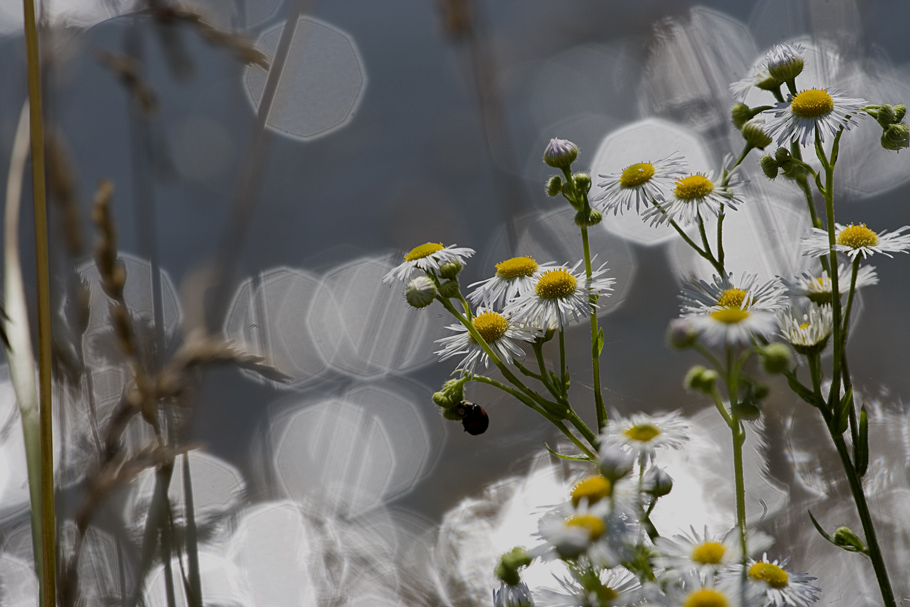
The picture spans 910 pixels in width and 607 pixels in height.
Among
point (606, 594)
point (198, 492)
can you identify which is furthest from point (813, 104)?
point (198, 492)

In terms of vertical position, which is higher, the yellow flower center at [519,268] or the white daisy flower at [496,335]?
the yellow flower center at [519,268]

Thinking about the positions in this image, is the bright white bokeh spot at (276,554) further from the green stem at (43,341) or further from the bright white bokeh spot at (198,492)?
the green stem at (43,341)

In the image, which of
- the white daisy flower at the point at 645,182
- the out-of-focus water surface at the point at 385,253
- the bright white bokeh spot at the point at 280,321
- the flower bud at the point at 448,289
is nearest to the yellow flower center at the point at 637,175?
the white daisy flower at the point at 645,182

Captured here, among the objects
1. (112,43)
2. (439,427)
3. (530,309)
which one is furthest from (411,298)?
(112,43)

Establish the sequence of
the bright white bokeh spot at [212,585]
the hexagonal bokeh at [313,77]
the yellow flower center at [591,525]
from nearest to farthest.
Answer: the yellow flower center at [591,525], the bright white bokeh spot at [212,585], the hexagonal bokeh at [313,77]

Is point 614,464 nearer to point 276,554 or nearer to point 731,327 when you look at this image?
point 731,327

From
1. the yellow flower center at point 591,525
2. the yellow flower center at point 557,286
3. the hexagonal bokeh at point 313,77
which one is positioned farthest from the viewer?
the hexagonal bokeh at point 313,77

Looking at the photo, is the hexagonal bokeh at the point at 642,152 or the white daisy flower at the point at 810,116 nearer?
the white daisy flower at the point at 810,116
